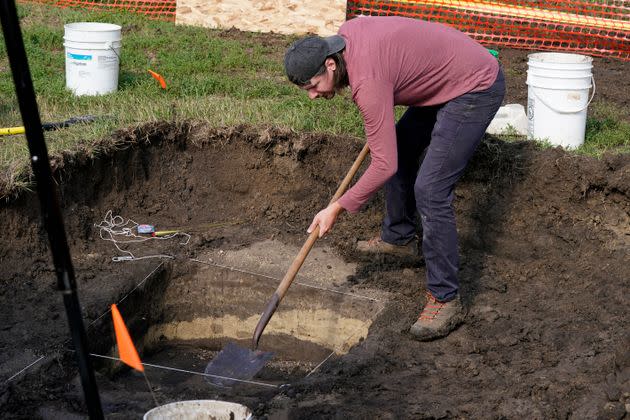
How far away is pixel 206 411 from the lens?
155 inches

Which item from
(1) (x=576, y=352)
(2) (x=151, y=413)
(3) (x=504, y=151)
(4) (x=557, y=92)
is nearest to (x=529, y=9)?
(4) (x=557, y=92)

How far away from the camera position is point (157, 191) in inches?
273

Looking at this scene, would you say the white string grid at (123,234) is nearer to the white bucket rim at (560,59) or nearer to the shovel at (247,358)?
the shovel at (247,358)

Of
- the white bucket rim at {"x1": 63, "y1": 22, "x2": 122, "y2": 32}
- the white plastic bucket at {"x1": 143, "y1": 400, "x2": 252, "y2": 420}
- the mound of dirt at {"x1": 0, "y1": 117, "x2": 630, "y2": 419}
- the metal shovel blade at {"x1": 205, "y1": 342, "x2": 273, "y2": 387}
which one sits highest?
the white bucket rim at {"x1": 63, "y1": 22, "x2": 122, "y2": 32}

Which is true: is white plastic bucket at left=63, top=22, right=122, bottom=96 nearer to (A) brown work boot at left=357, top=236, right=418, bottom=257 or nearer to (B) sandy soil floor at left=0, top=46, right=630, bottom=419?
(B) sandy soil floor at left=0, top=46, right=630, bottom=419

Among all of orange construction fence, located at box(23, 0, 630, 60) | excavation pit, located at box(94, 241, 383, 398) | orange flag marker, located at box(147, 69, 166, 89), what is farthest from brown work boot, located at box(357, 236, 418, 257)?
orange construction fence, located at box(23, 0, 630, 60)

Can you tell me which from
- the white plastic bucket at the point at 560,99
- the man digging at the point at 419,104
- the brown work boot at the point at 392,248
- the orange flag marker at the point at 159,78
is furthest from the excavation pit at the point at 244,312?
the orange flag marker at the point at 159,78

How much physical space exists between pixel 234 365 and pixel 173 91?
148 inches

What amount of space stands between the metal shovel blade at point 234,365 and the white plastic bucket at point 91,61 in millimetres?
3834

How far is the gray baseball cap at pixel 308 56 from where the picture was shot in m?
4.28

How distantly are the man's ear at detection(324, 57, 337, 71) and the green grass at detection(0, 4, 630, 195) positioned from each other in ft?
8.35

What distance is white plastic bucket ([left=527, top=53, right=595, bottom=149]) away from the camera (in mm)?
7094

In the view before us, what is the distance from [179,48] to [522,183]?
458cm

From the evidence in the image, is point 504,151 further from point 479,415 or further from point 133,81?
point 133,81
